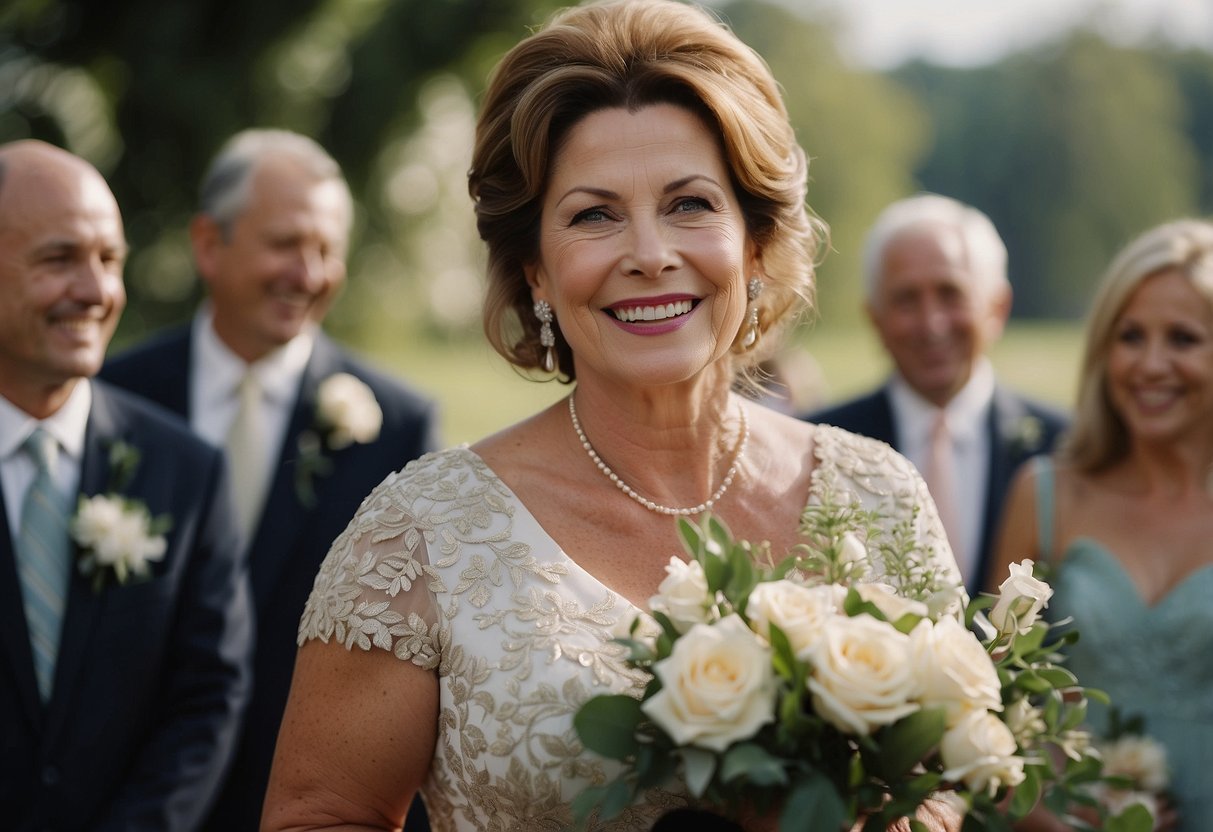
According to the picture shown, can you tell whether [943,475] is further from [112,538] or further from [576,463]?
[112,538]

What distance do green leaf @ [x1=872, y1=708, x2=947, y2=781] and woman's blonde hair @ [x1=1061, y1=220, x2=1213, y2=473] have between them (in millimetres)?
3027

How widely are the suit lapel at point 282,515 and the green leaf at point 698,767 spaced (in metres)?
2.91

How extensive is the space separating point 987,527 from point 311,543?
2729mm

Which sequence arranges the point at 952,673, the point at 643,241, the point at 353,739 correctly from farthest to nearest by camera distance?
the point at 643,241 < the point at 353,739 < the point at 952,673

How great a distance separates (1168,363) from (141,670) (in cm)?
361

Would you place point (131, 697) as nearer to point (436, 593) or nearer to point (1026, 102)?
point (436, 593)

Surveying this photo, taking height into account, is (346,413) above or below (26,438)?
above

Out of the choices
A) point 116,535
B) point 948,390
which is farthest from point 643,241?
point 948,390

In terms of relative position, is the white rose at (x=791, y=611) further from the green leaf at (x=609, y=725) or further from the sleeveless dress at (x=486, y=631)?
the sleeveless dress at (x=486, y=631)

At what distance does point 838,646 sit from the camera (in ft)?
7.18

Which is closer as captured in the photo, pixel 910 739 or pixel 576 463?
pixel 910 739

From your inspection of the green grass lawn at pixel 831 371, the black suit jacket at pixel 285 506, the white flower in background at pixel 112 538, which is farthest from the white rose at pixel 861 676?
the green grass lawn at pixel 831 371

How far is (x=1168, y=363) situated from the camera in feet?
15.6

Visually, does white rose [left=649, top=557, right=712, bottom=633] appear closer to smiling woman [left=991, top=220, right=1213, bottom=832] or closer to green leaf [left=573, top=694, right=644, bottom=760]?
green leaf [left=573, top=694, right=644, bottom=760]
